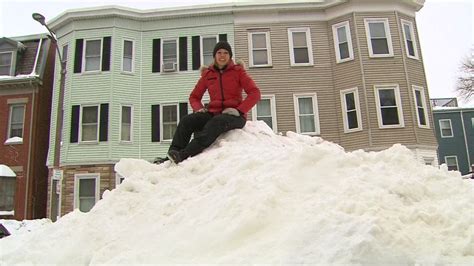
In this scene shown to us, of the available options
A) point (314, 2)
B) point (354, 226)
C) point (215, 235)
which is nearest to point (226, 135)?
point (215, 235)

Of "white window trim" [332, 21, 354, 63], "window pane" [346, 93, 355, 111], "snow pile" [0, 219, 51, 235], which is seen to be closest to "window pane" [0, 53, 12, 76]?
"snow pile" [0, 219, 51, 235]

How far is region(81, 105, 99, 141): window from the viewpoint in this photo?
1789 cm

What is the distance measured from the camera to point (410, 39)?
1881cm

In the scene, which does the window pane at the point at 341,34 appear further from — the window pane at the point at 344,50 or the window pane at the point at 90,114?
the window pane at the point at 90,114

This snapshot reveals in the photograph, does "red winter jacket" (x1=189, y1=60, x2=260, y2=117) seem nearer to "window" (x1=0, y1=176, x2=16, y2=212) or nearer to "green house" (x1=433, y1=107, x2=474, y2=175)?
"window" (x1=0, y1=176, x2=16, y2=212)

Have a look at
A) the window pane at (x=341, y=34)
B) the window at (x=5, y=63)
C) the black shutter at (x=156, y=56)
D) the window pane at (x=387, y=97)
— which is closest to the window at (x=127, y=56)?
the black shutter at (x=156, y=56)

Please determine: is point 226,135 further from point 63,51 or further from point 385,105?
point 63,51

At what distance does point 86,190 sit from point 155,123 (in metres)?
4.15

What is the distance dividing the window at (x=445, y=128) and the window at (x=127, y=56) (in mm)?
25345

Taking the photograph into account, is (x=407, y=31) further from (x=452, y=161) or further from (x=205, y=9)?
(x=452, y=161)

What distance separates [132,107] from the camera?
719 inches

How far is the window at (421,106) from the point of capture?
17.7 metres

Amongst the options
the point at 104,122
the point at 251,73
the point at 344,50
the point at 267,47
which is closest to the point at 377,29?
the point at 344,50

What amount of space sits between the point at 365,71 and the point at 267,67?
14.2ft
